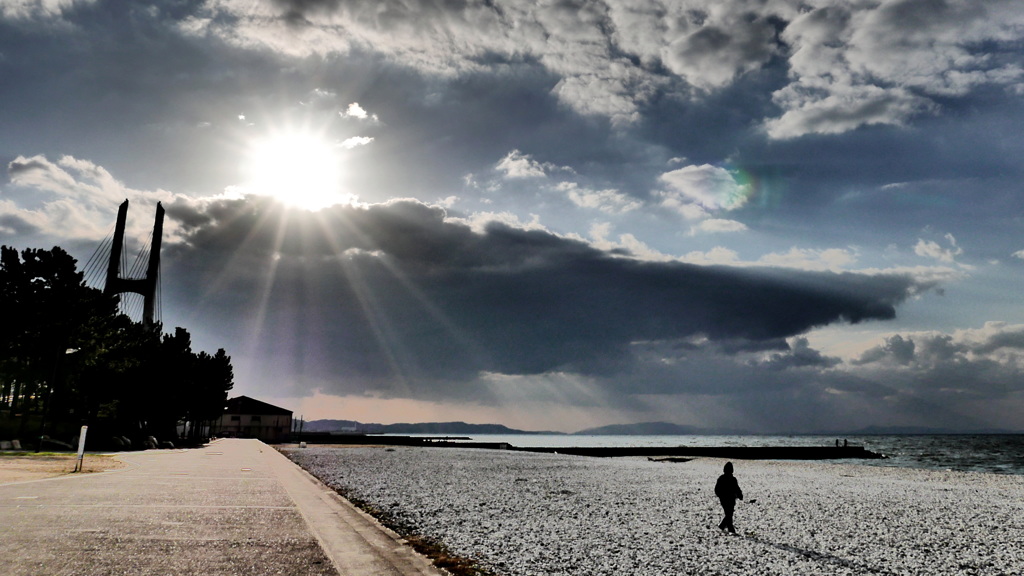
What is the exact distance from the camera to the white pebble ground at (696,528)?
11609 millimetres

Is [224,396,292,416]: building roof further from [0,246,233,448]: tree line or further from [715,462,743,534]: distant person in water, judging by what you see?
[715,462,743,534]: distant person in water

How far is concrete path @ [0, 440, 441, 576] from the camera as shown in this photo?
8.95 m

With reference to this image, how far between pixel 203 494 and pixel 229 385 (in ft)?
324

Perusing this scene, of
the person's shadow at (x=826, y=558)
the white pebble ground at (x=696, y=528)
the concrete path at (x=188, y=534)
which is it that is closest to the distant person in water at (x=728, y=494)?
the white pebble ground at (x=696, y=528)

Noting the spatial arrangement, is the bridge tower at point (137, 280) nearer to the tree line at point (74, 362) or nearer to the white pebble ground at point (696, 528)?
the tree line at point (74, 362)

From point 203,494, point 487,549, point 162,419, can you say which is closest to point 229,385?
point 162,419

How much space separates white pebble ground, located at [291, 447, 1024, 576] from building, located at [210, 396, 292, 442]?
107358mm

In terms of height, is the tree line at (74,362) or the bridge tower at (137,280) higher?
the bridge tower at (137,280)

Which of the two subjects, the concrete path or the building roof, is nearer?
the concrete path

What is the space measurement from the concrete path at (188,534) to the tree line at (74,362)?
3782cm

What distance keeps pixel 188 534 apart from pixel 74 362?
54482mm

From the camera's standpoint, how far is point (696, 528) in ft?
50.9

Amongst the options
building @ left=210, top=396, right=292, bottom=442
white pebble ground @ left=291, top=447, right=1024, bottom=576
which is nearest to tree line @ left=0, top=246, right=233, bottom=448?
white pebble ground @ left=291, top=447, right=1024, bottom=576

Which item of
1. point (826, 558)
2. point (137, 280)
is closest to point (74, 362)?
point (137, 280)
